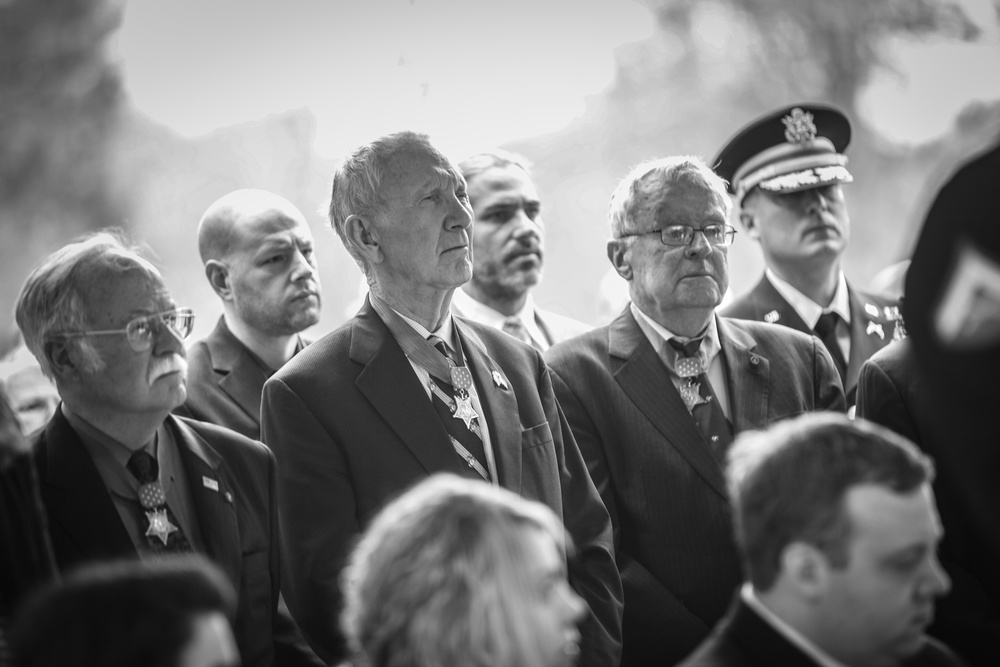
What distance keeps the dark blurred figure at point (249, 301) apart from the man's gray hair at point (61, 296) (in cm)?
87

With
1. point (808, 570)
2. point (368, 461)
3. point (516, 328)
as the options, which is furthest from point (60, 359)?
point (516, 328)

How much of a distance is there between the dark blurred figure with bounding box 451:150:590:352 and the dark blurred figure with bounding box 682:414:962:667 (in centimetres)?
250

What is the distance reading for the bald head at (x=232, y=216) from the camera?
419 centimetres

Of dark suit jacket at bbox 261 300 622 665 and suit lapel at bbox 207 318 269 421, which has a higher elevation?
suit lapel at bbox 207 318 269 421

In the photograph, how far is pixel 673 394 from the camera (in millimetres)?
3322

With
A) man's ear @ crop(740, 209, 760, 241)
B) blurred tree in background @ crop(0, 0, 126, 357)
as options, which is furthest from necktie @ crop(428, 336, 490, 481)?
blurred tree in background @ crop(0, 0, 126, 357)

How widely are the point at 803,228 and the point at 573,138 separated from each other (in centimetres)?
297

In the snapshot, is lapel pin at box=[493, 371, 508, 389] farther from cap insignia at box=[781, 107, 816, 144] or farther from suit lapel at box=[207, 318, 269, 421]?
cap insignia at box=[781, 107, 816, 144]

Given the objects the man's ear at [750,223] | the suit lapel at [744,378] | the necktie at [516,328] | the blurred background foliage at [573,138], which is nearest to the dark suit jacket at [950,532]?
the suit lapel at [744,378]

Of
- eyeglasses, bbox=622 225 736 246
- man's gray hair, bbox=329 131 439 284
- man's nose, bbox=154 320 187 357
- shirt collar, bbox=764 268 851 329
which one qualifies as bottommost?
shirt collar, bbox=764 268 851 329

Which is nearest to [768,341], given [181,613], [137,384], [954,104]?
[137,384]

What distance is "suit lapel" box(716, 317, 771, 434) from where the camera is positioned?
336 centimetres

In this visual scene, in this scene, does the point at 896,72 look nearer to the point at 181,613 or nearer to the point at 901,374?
the point at 901,374

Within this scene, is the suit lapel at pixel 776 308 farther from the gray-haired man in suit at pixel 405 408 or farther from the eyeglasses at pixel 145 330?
the eyeglasses at pixel 145 330
